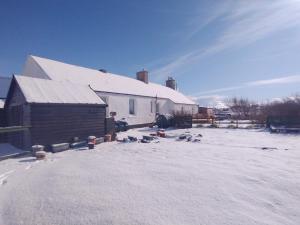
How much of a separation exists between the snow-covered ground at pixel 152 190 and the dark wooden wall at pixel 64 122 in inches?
73.9

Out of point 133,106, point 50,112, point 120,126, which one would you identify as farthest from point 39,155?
point 133,106

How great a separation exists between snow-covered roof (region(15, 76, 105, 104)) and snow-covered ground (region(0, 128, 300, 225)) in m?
3.10

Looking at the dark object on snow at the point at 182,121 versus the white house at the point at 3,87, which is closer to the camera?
the white house at the point at 3,87

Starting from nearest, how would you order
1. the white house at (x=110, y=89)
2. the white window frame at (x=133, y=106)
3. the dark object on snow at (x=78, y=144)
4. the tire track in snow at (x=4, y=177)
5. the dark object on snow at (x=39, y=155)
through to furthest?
the tire track in snow at (x=4, y=177) → the dark object on snow at (x=39, y=155) → the dark object on snow at (x=78, y=144) → the white house at (x=110, y=89) → the white window frame at (x=133, y=106)

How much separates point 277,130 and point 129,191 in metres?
16.4

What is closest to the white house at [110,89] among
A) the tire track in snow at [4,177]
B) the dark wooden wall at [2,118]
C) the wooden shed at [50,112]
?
the dark wooden wall at [2,118]

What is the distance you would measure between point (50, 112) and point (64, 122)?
3.02 ft

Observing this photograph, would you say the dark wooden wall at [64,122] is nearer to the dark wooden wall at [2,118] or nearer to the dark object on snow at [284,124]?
the dark wooden wall at [2,118]

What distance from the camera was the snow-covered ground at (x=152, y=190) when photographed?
4102mm

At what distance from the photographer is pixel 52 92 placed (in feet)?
38.7


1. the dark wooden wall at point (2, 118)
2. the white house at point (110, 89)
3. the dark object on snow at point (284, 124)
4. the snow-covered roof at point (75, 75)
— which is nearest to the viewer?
the dark wooden wall at point (2, 118)

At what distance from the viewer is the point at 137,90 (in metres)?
25.2

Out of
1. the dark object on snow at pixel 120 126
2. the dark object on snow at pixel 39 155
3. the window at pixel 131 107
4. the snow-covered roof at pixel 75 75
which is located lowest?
the dark object on snow at pixel 39 155

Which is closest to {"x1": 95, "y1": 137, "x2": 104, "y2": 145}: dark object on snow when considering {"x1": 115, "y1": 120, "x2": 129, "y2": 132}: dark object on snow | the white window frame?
{"x1": 115, "y1": 120, "x2": 129, "y2": 132}: dark object on snow
